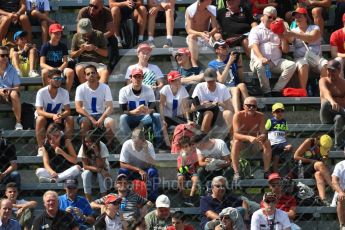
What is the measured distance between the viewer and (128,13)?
2081cm

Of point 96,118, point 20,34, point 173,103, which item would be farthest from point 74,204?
point 20,34

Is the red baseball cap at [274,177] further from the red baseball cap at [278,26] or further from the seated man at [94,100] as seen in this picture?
the red baseball cap at [278,26]

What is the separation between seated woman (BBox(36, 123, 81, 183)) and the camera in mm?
17875

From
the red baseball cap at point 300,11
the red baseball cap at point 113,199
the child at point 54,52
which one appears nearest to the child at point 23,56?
the child at point 54,52

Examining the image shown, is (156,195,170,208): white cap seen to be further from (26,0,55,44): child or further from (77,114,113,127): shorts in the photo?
(26,0,55,44): child

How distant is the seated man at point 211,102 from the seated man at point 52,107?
174 centimetres

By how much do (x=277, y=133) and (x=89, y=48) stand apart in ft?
10.4

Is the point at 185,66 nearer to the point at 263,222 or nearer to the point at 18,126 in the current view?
the point at 18,126

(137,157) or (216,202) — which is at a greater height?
(137,157)

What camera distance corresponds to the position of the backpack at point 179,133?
18.0 meters

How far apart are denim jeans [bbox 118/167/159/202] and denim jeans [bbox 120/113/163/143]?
0.89 meters

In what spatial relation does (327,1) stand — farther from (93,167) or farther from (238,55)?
(93,167)

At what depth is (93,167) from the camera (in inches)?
696

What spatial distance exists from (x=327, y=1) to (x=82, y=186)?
5642 mm
